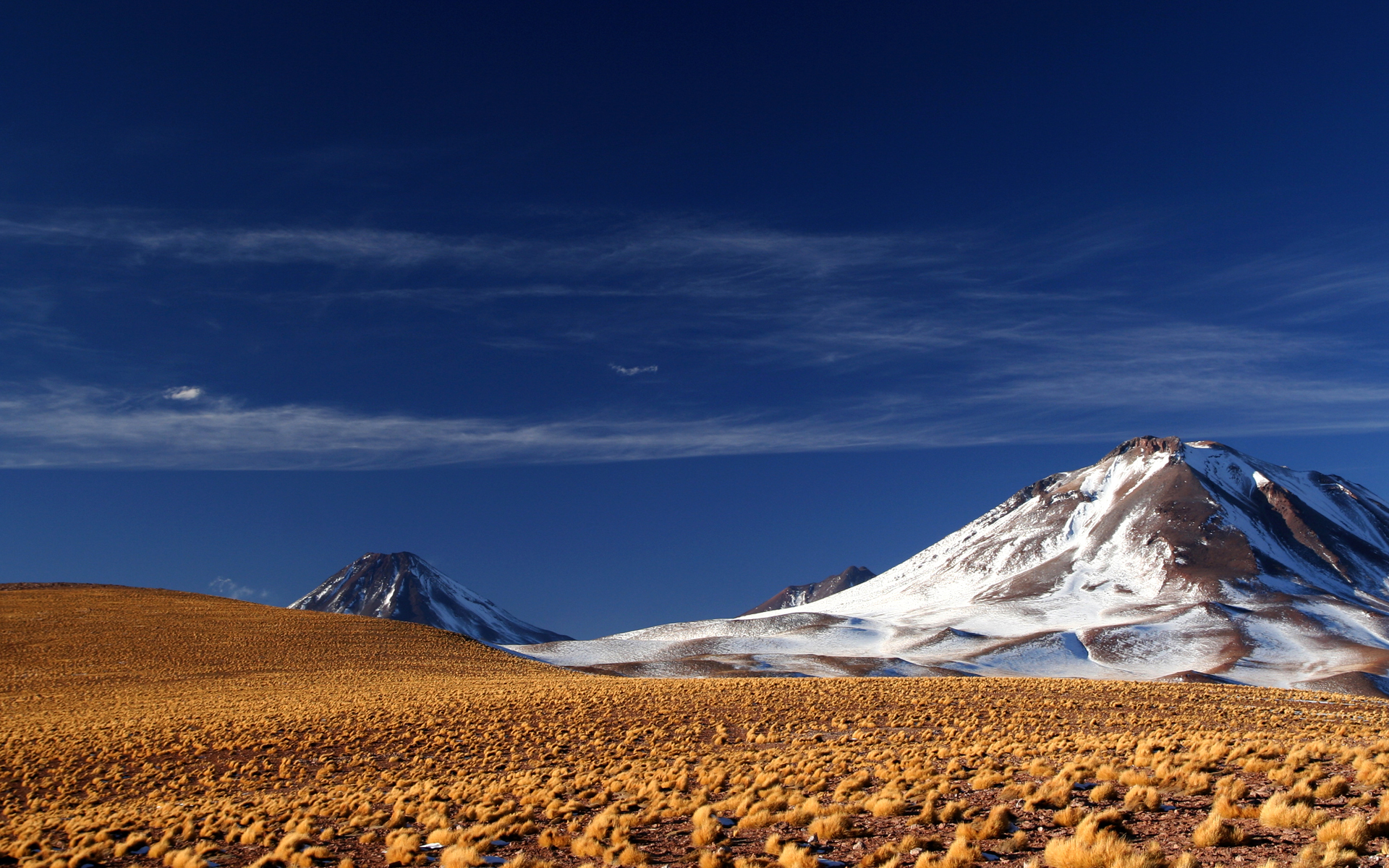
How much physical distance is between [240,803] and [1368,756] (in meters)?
24.1

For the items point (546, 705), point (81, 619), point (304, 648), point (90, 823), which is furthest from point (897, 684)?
point (81, 619)

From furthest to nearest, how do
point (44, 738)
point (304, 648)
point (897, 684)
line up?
point (304, 648), point (897, 684), point (44, 738)

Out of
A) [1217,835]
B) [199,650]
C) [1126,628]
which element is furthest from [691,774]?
[1126,628]

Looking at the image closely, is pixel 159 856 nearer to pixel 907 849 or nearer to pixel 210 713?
pixel 907 849

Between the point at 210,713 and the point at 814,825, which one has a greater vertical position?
the point at 814,825

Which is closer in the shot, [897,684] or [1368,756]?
[1368,756]

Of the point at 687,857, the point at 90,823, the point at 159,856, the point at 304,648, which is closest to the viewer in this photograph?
the point at 687,857

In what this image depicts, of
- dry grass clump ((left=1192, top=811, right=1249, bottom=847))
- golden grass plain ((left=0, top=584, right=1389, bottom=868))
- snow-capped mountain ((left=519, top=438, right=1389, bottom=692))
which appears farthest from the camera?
snow-capped mountain ((left=519, top=438, right=1389, bottom=692))

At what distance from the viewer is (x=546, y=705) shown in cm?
3544

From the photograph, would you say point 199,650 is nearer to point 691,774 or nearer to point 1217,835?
point 691,774

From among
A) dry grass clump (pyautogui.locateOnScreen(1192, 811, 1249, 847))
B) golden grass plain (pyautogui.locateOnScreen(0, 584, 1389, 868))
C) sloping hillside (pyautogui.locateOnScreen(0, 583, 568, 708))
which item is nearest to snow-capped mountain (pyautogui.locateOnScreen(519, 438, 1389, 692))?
sloping hillside (pyautogui.locateOnScreen(0, 583, 568, 708))

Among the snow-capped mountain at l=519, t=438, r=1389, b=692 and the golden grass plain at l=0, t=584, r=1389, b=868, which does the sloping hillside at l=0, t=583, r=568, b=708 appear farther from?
the snow-capped mountain at l=519, t=438, r=1389, b=692

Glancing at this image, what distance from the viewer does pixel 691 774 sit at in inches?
690

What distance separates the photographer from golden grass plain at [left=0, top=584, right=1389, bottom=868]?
10.5 m
